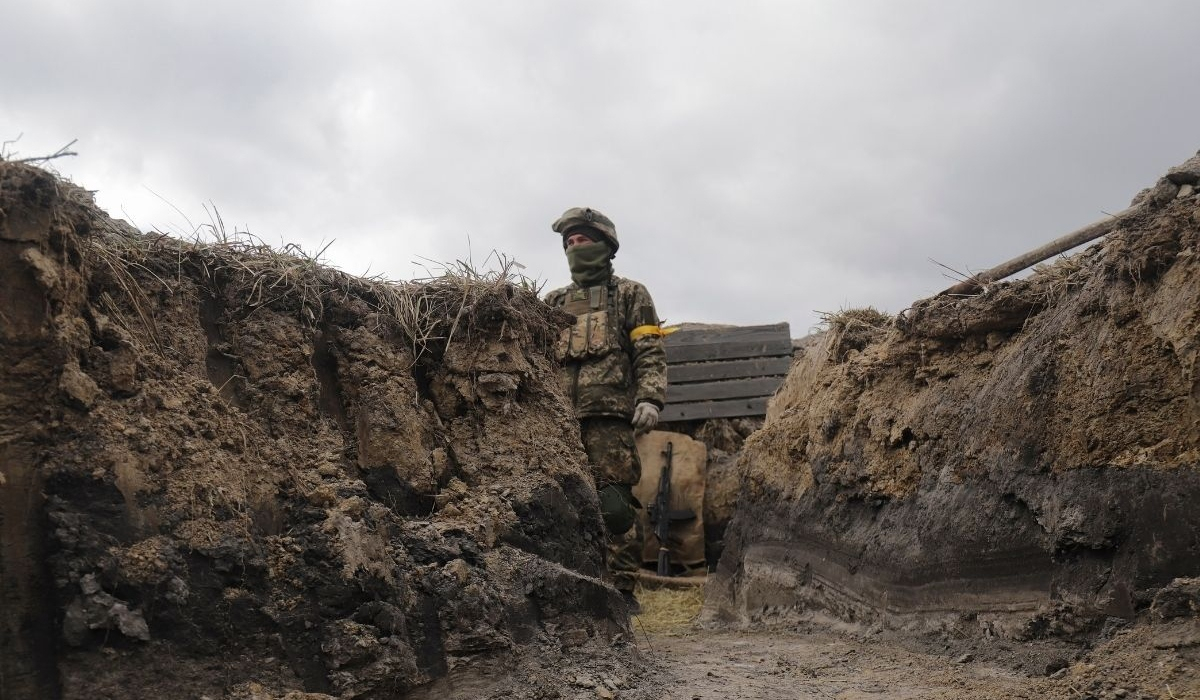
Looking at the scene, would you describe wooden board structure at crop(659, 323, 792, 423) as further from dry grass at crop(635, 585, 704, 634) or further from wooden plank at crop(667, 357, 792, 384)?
dry grass at crop(635, 585, 704, 634)

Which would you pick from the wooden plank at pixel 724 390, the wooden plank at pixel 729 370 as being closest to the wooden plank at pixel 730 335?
the wooden plank at pixel 729 370

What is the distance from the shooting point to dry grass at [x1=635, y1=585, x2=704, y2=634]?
6.72m

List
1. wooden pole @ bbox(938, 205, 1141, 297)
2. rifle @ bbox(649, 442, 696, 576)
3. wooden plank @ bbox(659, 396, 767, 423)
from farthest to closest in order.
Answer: wooden plank @ bbox(659, 396, 767, 423) < rifle @ bbox(649, 442, 696, 576) < wooden pole @ bbox(938, 205, 1141, 297)

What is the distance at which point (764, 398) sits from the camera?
1213 centimetres

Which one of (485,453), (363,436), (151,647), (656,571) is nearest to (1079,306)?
(485,453)

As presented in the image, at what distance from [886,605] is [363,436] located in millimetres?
3030

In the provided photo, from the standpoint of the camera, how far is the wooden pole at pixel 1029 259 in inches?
209

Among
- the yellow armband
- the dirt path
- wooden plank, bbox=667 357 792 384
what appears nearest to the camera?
the dirt path

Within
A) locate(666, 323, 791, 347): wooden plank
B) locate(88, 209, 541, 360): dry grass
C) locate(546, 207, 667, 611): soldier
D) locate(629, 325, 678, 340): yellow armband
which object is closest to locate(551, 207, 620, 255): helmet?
locate(546, 207, 667, 611): soldier

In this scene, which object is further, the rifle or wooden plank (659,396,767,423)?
wooden plank (659,396,767,423)

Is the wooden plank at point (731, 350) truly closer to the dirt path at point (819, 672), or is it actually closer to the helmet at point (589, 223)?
the helmet at point (589, 223)

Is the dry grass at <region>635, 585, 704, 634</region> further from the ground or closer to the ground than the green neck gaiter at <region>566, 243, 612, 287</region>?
closer to the ground

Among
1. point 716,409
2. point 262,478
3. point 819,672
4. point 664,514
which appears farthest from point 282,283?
point 716,409

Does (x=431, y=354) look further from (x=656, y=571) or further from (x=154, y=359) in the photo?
(x=656, y=571)
